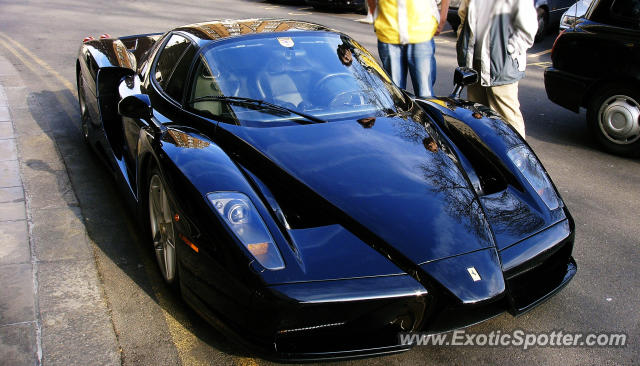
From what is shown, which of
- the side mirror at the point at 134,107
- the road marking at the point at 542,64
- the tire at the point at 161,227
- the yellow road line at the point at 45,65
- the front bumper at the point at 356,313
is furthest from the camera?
the road marking at the point at 542,64

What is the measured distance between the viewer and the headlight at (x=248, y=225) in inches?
108

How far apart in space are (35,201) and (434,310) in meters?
3.36

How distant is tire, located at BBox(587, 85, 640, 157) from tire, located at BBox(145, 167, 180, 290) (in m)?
4.58

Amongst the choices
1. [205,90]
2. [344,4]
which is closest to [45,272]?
[205,90]

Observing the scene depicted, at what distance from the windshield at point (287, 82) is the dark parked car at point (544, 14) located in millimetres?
9778

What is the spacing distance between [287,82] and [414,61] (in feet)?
8.91

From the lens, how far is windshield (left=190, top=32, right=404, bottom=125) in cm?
382

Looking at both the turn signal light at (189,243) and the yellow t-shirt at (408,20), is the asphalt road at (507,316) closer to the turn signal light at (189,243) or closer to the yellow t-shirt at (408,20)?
the turn signal light at (189,243)

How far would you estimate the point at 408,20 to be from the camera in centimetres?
624

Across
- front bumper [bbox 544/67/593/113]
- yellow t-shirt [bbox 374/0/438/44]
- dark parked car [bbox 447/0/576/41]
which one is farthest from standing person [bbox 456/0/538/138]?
dark parked car [bbox 447/0/576/41]

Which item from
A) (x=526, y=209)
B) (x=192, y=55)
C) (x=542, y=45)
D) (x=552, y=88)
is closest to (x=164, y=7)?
(x=542, y=45)

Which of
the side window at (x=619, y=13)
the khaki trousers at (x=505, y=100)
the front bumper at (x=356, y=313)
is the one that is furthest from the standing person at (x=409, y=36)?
the front bumper at (x=356, y=313)

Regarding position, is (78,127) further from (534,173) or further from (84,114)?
(534,173)

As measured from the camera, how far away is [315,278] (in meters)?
2.66
